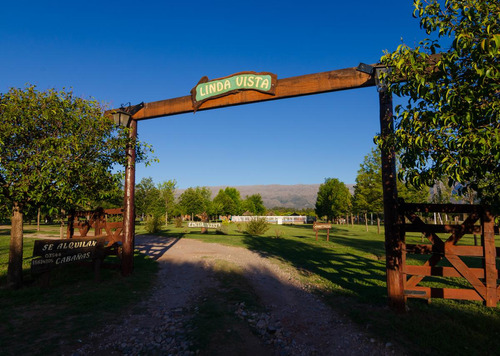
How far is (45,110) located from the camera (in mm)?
7086

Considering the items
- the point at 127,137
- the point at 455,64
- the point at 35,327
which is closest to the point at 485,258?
the point at 455,64

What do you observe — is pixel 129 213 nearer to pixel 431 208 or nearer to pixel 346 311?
pixel 346 311

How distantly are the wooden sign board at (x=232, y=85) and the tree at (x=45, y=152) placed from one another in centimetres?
304

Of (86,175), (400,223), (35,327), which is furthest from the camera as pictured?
(86,175)

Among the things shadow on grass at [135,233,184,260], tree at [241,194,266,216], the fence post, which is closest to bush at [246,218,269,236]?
shadow on grass at [135,233,184,260]

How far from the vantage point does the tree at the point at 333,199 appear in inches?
2160

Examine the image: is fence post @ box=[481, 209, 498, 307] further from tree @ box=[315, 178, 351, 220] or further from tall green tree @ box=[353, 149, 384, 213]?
tree @ box=[315, 178, 351, 220]

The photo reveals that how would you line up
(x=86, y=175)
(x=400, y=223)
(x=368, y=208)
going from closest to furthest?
(x=400, y=223)
(x=86, y=175)
(x=368, y=208)

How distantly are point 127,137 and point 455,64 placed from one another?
8.68 m

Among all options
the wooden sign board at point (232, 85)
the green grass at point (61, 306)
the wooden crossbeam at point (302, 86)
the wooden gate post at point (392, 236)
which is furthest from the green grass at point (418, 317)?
the wooden sign board at point (232, 85)

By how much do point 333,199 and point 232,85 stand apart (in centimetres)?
5606

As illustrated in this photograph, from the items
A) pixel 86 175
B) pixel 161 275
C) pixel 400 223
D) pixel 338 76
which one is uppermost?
pixel 338 76

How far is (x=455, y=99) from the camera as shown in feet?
12.9

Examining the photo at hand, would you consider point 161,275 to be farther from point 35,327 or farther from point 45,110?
point 45,110
